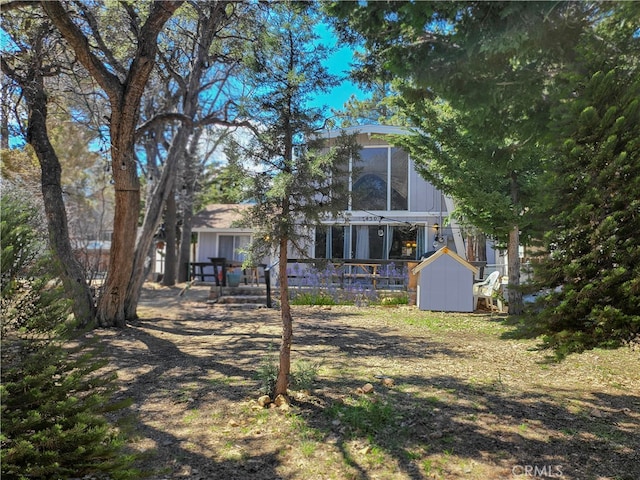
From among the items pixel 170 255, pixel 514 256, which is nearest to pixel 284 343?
pixel 514 256

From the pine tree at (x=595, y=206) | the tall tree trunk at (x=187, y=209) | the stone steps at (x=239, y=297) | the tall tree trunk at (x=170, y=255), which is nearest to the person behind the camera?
the pine tree at (x=595, y=206)

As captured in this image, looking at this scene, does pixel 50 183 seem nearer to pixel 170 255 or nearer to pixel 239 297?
pixel 239 297

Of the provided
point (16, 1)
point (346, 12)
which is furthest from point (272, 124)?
point (16, 1)

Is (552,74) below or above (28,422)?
above

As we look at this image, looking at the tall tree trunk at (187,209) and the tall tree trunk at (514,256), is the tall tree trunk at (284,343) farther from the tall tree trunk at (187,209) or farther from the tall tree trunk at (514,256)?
the tall tree trunk at (187,209)

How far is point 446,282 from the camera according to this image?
1057cm

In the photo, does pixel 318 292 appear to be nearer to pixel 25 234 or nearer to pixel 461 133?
pixel 461 133

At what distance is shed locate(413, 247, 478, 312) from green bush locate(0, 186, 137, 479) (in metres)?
8.98

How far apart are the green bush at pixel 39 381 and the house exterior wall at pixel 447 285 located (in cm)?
902

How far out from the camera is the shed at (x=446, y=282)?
10.5 m

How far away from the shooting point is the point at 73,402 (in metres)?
2.26

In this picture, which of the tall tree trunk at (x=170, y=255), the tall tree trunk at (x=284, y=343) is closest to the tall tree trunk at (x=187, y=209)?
the tall tree trunk at (x=170, y=255)

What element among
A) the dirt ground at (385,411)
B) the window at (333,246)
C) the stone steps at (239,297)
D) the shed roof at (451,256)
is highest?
the window at (333,246)

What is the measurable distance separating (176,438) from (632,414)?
4155 mm
